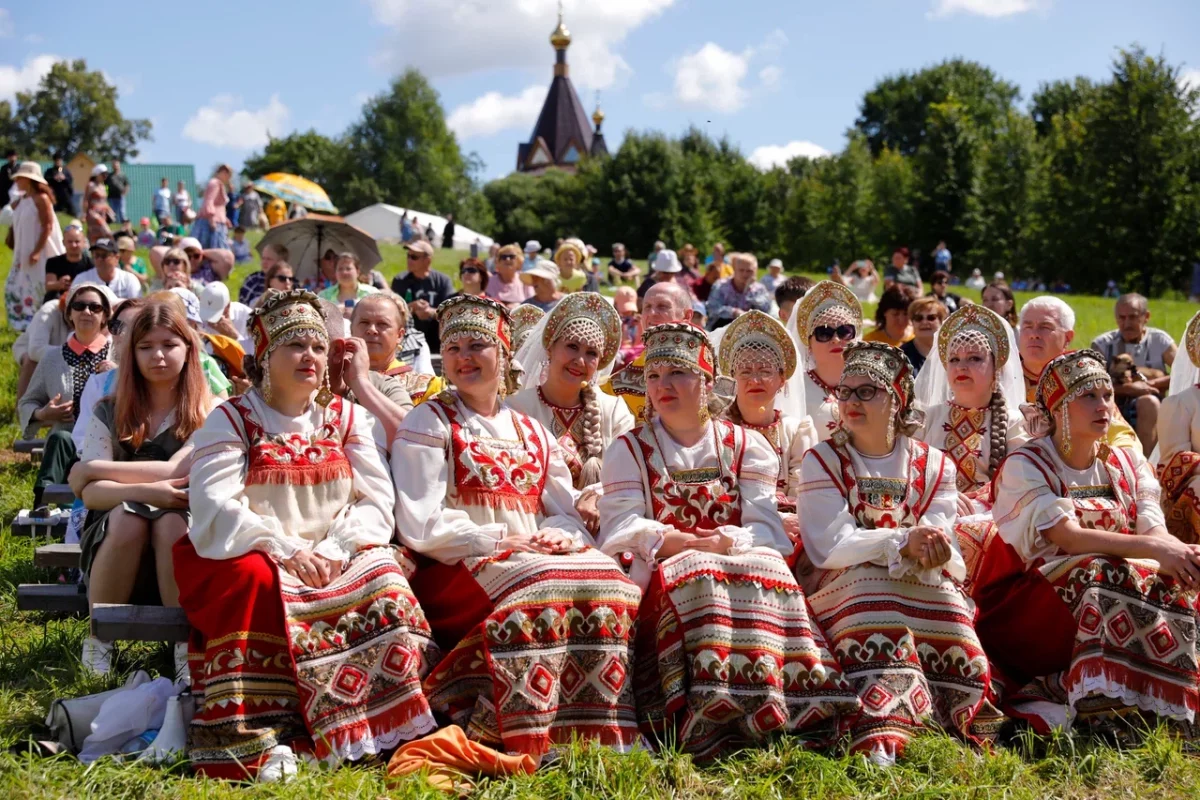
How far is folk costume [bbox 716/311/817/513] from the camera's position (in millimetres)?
5305

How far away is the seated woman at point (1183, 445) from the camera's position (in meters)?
5.30

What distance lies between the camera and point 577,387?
5.38m

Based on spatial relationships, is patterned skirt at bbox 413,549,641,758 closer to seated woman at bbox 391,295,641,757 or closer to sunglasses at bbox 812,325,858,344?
seated woman at bbox 391,295,641,757

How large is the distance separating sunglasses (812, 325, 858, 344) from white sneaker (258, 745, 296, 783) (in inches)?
137

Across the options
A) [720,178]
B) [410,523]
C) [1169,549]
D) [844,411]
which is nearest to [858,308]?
[844,411]

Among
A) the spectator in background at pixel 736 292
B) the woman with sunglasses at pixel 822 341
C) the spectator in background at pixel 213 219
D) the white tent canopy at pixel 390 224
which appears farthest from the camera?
the white tent canopy at pixel 390 224

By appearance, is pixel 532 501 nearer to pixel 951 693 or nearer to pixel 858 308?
pixel 951 693

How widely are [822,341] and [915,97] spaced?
61273 millimetres

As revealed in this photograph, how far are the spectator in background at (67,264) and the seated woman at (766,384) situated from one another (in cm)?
783

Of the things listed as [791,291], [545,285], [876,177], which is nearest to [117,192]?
[545,285]

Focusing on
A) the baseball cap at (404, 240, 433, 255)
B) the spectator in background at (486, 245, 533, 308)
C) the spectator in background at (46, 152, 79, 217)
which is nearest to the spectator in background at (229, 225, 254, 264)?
the spectator in background at (46, 152, 79, 217)

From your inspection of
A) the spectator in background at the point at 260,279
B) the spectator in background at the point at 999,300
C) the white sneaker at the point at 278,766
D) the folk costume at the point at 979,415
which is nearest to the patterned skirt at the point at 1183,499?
the folk costume at the point at 979,415

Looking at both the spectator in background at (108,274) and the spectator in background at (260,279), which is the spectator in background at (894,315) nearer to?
the spectator in background at (260,279)

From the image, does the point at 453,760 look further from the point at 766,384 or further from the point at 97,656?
the point at 766,384
